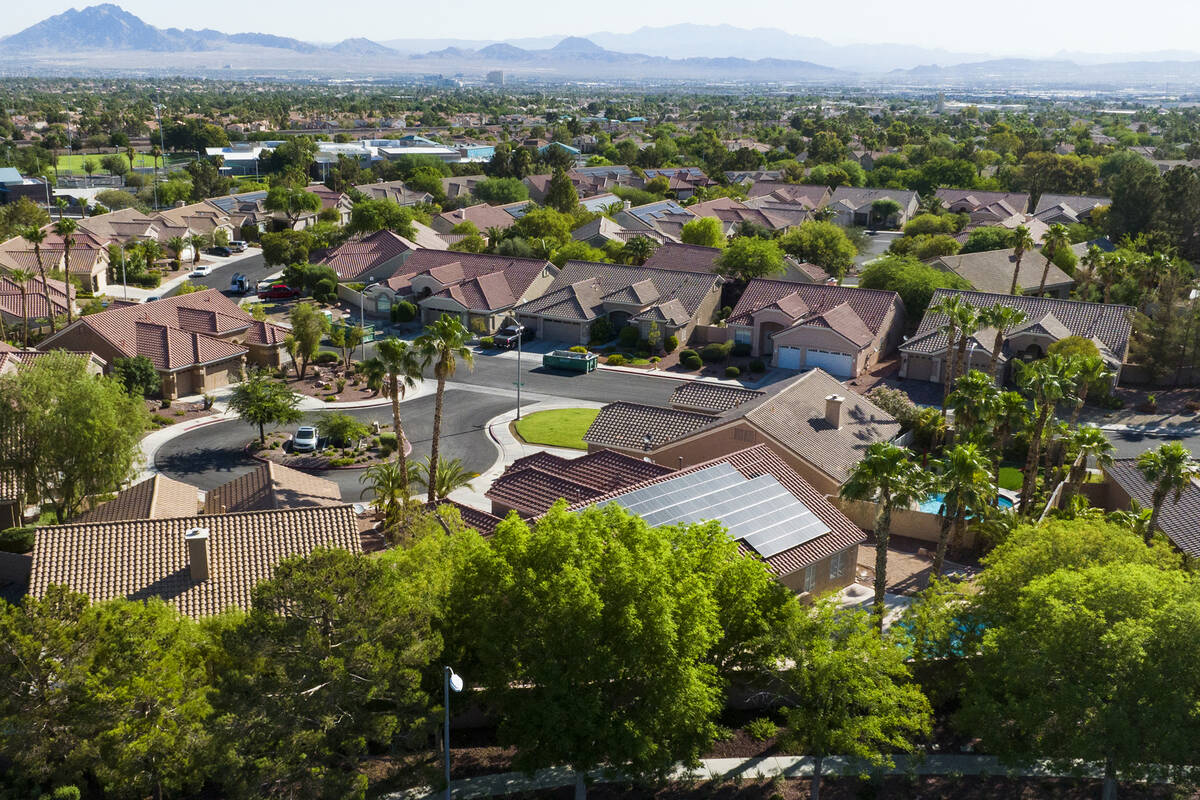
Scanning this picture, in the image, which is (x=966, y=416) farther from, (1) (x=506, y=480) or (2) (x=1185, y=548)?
(1) (x=506, y=480)

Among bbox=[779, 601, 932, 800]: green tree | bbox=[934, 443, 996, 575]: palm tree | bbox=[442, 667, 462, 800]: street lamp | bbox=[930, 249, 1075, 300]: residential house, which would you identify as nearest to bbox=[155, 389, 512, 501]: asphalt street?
bbox=[934, 443, 996, 575]: palm tree

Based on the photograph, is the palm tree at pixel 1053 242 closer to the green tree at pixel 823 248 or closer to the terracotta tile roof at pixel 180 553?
the green tree at pixel 823 248

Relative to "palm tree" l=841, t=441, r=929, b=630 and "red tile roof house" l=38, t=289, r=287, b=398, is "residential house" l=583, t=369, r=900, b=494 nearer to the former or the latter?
"palm tree" l=841, t=441, r=929, b=630

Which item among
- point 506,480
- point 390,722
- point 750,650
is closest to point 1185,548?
point 750,650

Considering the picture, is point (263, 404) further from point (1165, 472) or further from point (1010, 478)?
point (1165, 472)

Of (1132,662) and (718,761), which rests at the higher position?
(1132,662)

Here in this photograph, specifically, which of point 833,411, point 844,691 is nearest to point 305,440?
point 833,411
